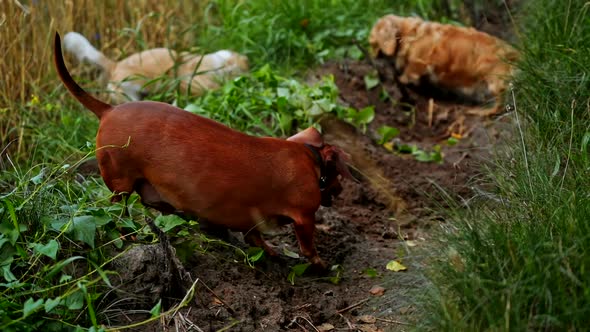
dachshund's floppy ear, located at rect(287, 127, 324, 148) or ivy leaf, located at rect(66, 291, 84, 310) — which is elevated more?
ivy leaf, located at rect(66, 291, 84, 310)

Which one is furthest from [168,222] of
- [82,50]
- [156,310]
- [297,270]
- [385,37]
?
[385,37]

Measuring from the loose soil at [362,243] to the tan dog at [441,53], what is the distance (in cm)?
18

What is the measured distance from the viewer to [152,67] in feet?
20.9

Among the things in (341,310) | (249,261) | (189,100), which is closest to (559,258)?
(341,310)

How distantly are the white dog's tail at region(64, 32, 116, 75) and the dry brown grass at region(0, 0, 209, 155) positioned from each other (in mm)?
118

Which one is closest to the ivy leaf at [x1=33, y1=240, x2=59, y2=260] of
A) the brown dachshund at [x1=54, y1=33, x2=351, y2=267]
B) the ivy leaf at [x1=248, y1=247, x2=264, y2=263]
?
the brown dachshund at [x1=54, y1=33, x2=351, y2=267]

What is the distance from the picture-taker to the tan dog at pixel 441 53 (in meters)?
6.59

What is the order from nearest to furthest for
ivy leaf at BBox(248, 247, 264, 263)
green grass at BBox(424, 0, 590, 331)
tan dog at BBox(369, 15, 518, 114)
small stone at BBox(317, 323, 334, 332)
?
green grass at BBox(424, 0, 590, 331)
small stone at BBox(317, 323, 334, 332)
ivy leaf at BBox(248, 247, 264, 263)
tan dog at BBox(369, 15, 518, 114)

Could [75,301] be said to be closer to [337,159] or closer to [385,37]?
[337,159]

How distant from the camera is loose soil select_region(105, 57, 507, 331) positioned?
11.6ft

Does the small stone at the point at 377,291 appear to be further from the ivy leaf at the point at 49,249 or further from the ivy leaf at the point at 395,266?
the ivy leaf at the point at 49,249

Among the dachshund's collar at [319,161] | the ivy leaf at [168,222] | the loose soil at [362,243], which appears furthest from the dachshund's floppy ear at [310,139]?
the ivy leaf at [168,222]

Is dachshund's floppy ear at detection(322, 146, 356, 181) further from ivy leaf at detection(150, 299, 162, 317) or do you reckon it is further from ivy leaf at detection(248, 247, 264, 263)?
ivy leaf at detection(150, 299, 162, 317)

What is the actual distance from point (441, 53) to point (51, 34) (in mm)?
2972
